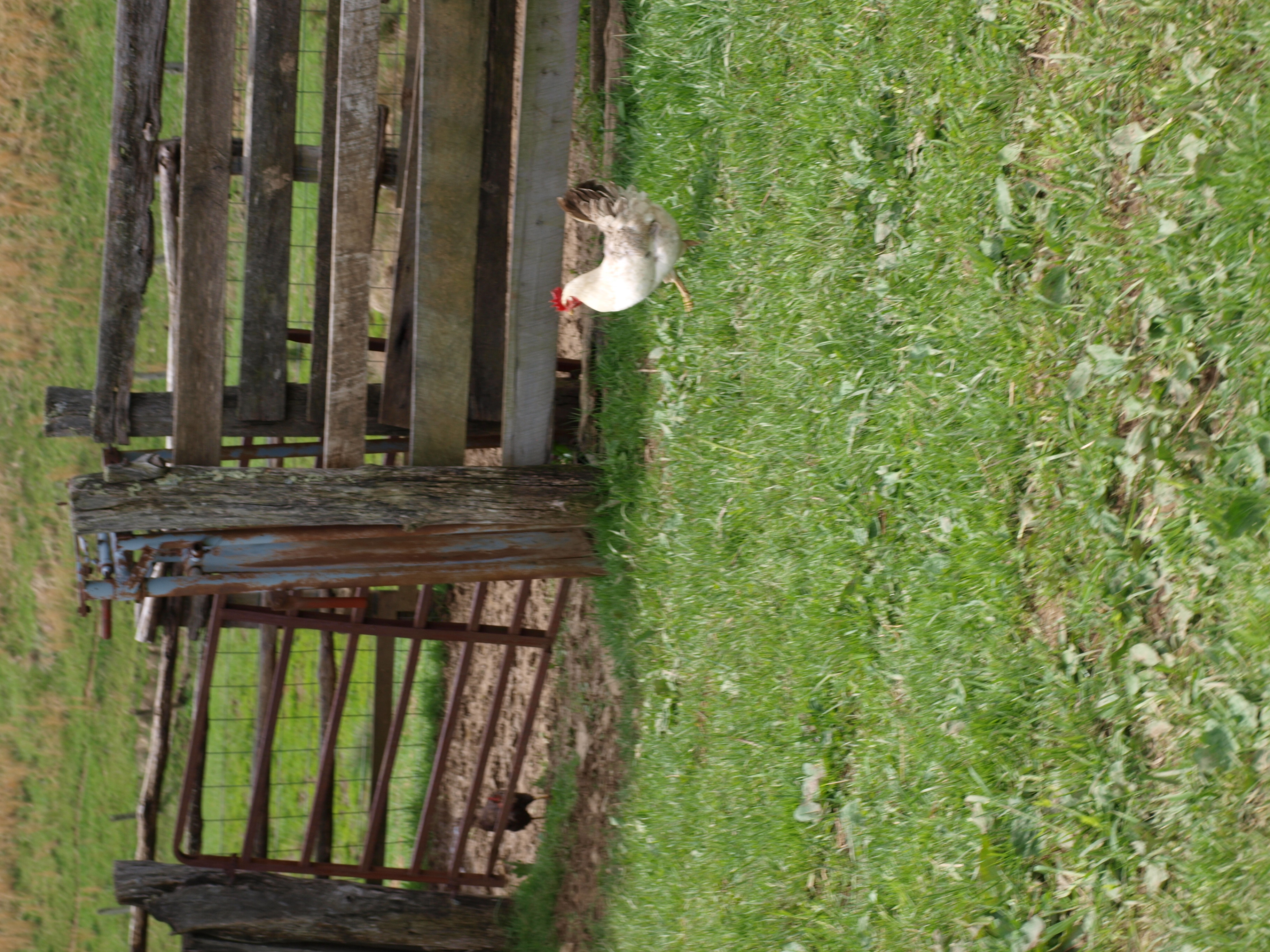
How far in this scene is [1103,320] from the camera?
2688 mm

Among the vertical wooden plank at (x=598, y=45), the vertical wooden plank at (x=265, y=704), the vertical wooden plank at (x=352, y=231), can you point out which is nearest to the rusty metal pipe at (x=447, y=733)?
the vertical wooden plank at (x=265, y=704)

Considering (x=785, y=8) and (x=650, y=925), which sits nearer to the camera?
(x=785, y=8)

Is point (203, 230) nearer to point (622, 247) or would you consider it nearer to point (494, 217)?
point (494, 217)

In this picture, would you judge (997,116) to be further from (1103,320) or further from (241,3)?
(241,3)

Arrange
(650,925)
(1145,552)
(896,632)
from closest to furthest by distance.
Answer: (1145,552)
(896,632)
(650,925)

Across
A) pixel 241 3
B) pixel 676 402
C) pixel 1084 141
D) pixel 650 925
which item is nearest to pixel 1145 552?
pixel 1084 141

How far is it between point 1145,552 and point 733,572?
6.10 feet

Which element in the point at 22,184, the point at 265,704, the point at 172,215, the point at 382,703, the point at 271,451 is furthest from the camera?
the point at 22,184

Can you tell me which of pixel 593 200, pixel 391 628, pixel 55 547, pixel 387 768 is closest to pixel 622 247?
pixel 593 200

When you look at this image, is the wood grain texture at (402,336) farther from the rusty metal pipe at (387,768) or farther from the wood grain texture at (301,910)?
the wood grain texture at (301,910)

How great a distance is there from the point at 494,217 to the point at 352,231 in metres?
0.71

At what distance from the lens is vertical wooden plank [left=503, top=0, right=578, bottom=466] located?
467 cm

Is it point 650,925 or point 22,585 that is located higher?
point 650,925

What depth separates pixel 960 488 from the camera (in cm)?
309
